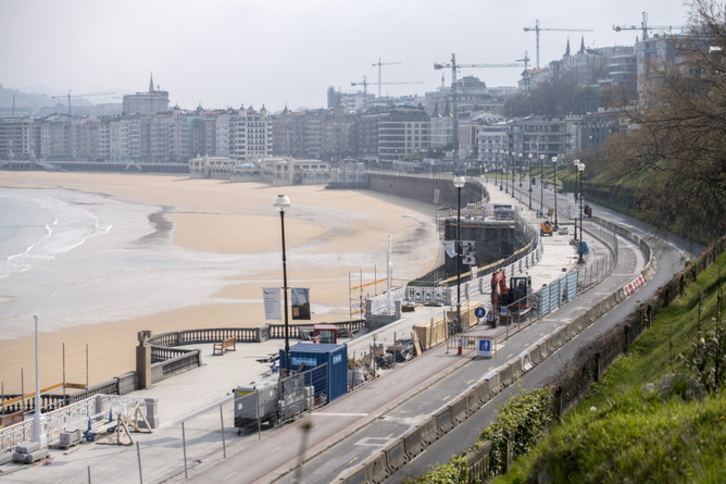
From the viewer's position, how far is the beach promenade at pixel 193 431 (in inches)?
758

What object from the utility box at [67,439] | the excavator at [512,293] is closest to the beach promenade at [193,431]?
the utility box at [67,439]

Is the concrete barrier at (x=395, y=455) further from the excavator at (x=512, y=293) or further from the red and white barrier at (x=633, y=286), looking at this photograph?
the red and white barrier at (x=633, y=286)

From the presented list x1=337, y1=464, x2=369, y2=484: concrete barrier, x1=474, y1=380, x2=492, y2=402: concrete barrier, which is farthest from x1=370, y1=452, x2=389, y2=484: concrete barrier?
x1=474, y1=380, x2=492, y2=402: concrete barrier

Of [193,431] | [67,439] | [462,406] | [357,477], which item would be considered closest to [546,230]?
[462,406]

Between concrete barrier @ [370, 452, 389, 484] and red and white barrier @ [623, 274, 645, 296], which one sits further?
red and white barrier @ [623, 274, 645, 296]

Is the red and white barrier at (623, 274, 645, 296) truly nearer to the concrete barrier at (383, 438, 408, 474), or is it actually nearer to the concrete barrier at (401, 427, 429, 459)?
the concrete barrier at (401, 427, 429, 459)

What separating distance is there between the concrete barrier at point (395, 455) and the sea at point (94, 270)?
61.9 ft

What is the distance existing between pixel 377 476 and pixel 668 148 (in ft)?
89.5

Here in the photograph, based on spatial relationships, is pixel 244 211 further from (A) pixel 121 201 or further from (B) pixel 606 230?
(B) pixel 606 230

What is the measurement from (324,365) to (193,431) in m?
3.65

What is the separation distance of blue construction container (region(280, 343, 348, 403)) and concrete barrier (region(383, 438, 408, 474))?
5.74 m

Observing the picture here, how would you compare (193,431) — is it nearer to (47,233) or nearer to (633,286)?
(633,286)

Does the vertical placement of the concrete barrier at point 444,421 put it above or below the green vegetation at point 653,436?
below

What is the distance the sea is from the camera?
47094mm
